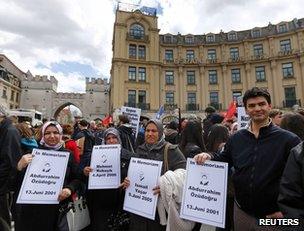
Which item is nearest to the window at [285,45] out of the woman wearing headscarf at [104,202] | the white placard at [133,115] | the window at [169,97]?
the window at [169,97]

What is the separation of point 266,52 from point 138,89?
17912 mm

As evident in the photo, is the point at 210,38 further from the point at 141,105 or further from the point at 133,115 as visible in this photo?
the point at 133,115

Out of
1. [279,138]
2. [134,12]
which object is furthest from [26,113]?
[279,138]

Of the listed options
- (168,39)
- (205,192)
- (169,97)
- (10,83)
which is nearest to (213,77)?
(169,97)

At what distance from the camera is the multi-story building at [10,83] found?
4259 centimetres

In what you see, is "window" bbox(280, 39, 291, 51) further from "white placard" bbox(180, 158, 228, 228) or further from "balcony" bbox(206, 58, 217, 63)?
"white placard" bbox(180, 158, 228, 228)

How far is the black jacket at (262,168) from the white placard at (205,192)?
0.31 m

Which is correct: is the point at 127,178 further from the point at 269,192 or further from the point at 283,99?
the point at 283,99

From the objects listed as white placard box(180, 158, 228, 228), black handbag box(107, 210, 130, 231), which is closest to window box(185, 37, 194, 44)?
black handbag box(107, 210, 130, 231)

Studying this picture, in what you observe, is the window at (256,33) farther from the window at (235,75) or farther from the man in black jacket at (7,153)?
the man in black jacket at (7,153)

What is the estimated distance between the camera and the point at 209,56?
128ft

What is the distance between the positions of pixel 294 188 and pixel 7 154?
3.64m

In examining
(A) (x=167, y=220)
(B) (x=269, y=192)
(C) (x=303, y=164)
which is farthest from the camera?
(A) (x=167, y=220)

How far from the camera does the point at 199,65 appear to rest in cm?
3822
